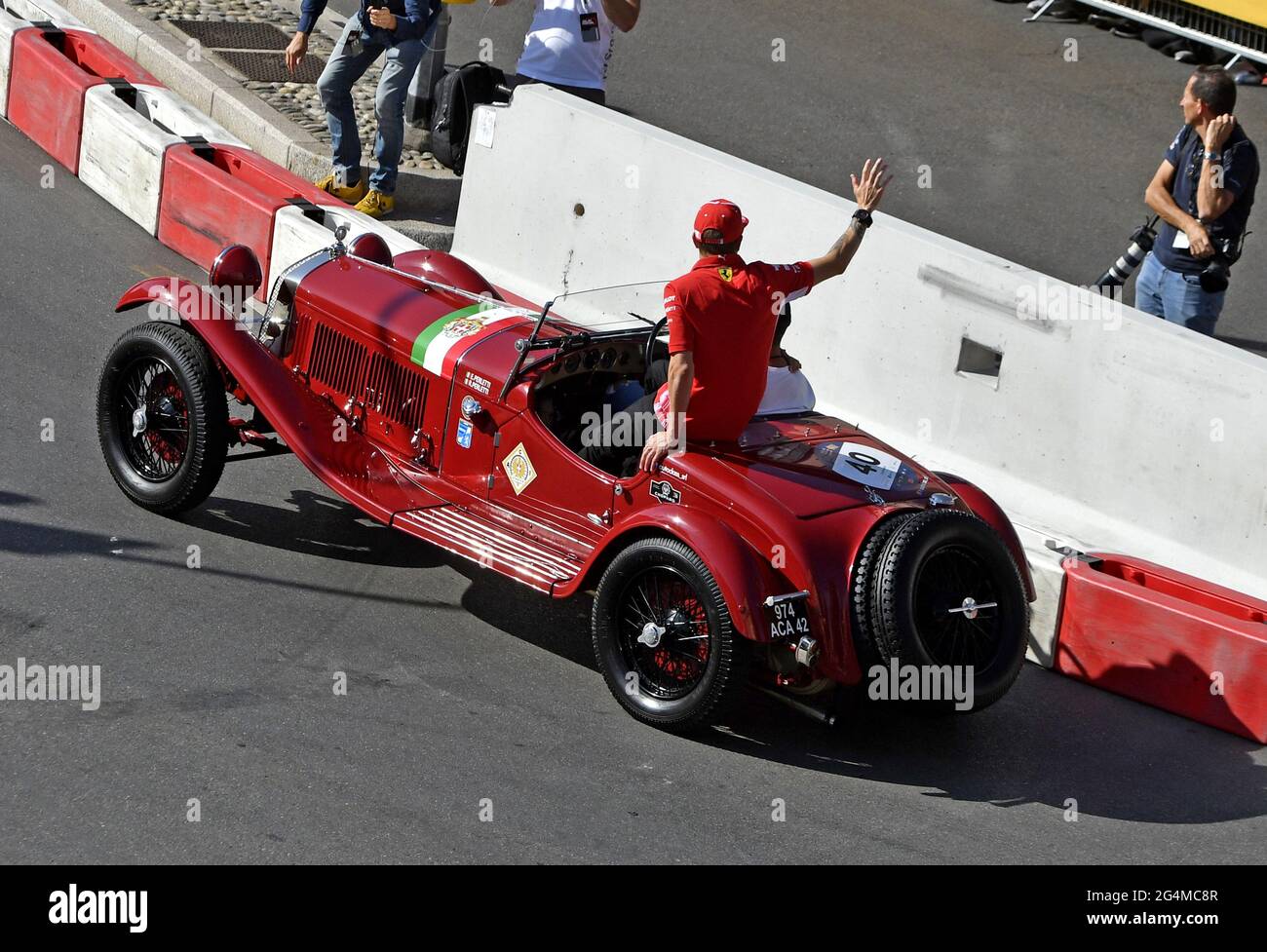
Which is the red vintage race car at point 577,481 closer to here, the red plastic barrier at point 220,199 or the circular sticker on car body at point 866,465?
the circular sticker on car body at point 866,465

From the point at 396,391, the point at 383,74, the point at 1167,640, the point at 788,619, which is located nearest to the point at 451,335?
the point at 396,391

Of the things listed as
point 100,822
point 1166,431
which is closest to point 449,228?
point 1166,431

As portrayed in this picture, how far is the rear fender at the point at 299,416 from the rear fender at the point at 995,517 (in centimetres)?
218

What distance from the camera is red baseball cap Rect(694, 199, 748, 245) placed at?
588 cm

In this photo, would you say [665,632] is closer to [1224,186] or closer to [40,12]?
[1224,186]

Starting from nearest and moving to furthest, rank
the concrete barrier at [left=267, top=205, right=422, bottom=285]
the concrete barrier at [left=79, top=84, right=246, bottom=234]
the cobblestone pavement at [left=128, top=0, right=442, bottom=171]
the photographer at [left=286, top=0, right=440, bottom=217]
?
the concrete barrier at [left=267, top=205, right=422, bottom=285]
the photographer at [left=286, top=0, right=440, bottom=217]
the concrete barrier at [left=79, top=84, right=246, bottom=234]
the cobblestone pavement at [left=128, top=0, right=442, bottom=171]

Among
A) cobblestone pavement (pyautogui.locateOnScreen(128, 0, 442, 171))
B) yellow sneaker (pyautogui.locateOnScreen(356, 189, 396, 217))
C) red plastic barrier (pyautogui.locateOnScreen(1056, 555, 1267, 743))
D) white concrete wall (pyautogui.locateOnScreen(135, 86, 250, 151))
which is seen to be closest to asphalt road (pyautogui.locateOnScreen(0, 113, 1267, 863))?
red plastic barrier (pyautogui.locateOnScreen(1056, 555, 1267, 743))

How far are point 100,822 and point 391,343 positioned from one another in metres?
2.68

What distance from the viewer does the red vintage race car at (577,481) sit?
5.62 meters

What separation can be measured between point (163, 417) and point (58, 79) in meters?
4.61

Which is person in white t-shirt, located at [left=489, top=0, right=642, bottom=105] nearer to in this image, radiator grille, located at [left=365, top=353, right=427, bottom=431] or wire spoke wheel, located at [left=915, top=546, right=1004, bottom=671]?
radiator grille, located at [left=365, top=353, right=427, bottom=431]

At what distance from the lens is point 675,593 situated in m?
5.81

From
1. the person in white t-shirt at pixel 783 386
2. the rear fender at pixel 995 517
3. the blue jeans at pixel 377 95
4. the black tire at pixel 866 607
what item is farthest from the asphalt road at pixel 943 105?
the black tire at pixel 866 607

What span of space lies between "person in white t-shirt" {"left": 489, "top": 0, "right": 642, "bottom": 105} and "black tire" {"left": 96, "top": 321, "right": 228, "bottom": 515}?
349 cm
